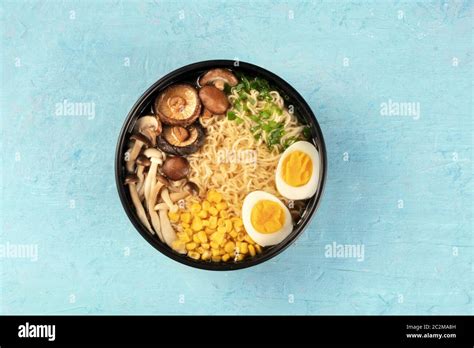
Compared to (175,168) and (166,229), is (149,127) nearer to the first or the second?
(175,168)

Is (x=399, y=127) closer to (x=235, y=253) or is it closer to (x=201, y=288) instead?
(x=235, y=253)

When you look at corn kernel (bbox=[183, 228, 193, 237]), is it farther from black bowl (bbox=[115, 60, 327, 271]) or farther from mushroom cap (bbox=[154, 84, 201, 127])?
mushroom cap (bbox=[154, 84, 201, 127])

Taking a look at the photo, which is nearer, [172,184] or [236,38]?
[172,184]

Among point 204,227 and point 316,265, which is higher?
point 204,227

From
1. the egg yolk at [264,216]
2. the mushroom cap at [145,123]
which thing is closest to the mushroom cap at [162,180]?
the mushroom cap at [145,123]
